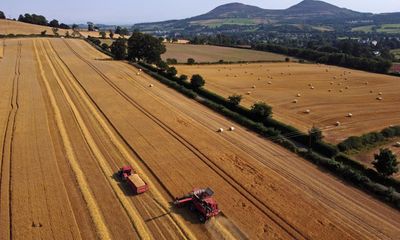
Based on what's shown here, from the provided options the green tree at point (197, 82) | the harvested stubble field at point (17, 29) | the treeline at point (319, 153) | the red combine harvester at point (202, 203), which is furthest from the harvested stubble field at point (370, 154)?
the harvested stubble field at point (17, 29)

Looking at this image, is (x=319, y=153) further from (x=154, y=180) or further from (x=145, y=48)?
(x=145, y=48)

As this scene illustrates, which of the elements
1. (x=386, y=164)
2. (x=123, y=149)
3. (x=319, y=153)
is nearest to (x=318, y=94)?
(x=319, y=153)

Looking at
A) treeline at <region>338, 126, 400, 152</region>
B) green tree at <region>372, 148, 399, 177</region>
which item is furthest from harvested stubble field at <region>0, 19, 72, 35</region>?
green tree at <region>372, 148, 399, 177</region>

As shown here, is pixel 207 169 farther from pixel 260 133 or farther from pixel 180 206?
pixel 260 133

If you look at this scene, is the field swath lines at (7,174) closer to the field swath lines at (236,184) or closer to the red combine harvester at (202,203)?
the red combine harvester at (202,203)

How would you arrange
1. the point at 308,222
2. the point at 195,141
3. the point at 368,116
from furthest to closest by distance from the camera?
1. the point at 368,116
2. the point at 195,141
3. the point at 308,222

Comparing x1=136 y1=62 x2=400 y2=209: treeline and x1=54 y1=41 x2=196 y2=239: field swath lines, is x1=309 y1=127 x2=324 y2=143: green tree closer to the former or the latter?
x1=136 y1=62 x2=400 y2=209: treeline

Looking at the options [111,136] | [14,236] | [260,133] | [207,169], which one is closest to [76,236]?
[14,236]
